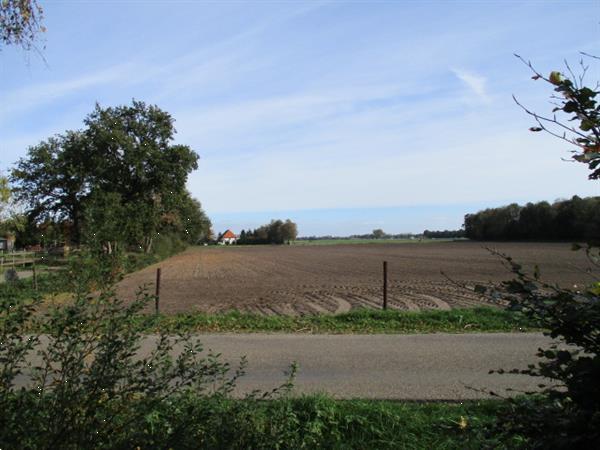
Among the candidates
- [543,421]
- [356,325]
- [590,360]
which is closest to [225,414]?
[543,421]

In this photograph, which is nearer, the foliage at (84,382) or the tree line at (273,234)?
the foliage at (84,382)

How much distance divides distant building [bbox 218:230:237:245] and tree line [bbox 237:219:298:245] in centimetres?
195

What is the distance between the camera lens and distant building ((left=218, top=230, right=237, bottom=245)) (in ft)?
548

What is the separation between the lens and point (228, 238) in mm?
171250

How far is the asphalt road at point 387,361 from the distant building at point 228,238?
516ft

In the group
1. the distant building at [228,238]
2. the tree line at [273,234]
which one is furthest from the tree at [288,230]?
the distant building at [228,238]

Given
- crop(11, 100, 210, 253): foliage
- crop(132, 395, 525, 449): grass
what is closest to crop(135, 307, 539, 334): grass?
crop(132, 395, 525, 449): grass

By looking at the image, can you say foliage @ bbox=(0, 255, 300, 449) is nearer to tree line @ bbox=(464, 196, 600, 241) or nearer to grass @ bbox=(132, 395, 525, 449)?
grass @ bbox=(132, 395, 525, 449)

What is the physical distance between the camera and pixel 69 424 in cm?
280

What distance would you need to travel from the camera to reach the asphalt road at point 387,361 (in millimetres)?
5809

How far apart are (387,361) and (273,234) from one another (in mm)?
160845

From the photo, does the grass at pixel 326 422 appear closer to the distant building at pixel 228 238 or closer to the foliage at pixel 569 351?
the foliage at pixel 569 351

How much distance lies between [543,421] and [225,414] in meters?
2.12

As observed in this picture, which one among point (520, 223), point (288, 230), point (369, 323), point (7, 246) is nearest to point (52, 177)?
point (7, 246)
